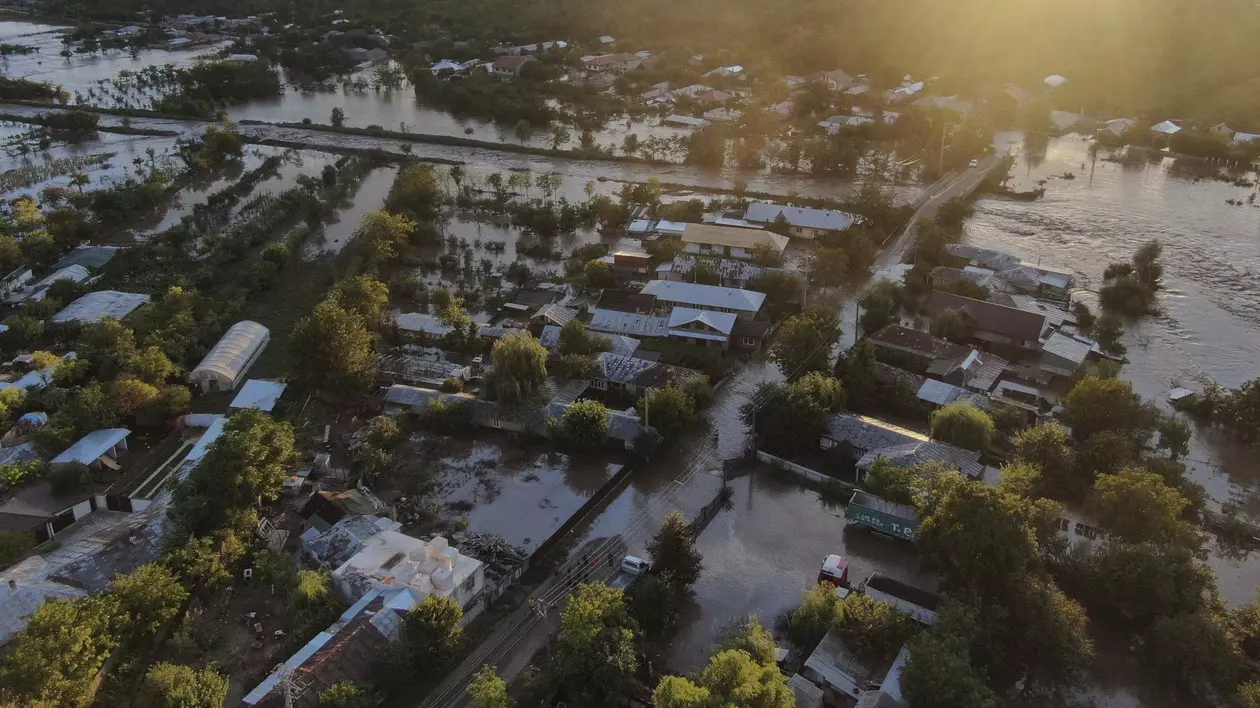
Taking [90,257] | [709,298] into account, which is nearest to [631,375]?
[709,298]

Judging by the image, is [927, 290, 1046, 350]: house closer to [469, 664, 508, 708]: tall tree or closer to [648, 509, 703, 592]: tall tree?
[648, 509, 703, 592]: tall tree

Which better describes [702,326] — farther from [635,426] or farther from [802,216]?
[802,216]

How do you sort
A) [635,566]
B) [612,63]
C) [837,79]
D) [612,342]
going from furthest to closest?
[612,63] < [837,79] < [612,342] < [635,566]

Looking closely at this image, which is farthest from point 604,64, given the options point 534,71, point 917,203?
point 917,203

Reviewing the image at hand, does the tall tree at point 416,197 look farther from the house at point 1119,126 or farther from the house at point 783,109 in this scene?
the house at point 1119,126

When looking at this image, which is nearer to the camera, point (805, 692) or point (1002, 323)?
point (805, 692)

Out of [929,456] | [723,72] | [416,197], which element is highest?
[723,72]
